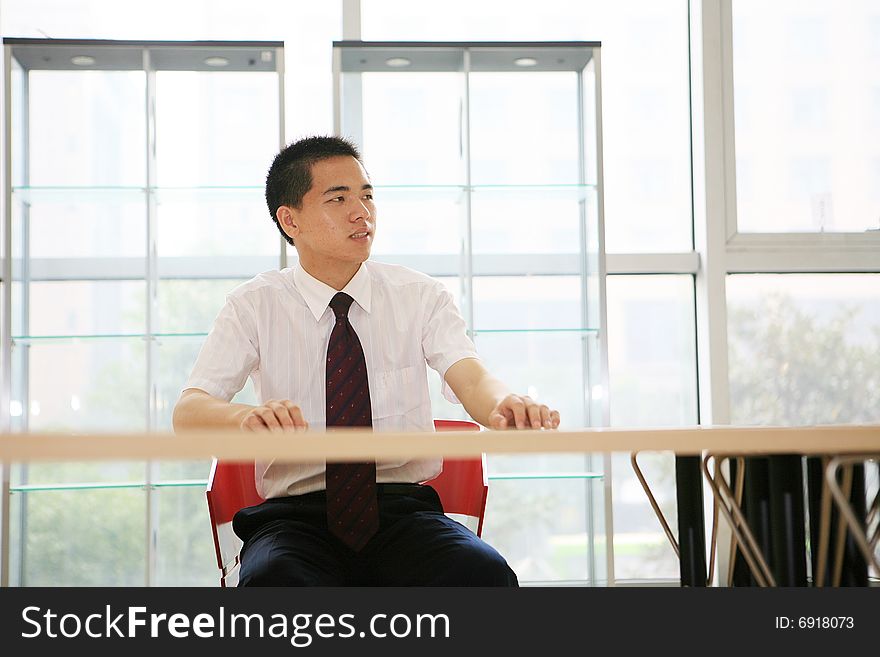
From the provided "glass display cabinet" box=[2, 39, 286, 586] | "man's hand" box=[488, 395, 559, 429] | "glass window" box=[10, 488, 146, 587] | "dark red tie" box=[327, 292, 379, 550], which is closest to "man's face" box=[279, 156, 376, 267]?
"dark red tie" box=[327, 292, 379, 550]

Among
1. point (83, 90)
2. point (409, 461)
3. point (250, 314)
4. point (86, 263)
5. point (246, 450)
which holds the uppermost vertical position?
point (83, 90)

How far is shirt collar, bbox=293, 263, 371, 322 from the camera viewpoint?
91.0 inches

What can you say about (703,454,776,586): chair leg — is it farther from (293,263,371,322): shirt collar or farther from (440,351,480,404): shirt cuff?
(293,263,371,322): shirt collar

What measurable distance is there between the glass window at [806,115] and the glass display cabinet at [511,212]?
89 centimetres

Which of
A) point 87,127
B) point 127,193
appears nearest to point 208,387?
point 127,193

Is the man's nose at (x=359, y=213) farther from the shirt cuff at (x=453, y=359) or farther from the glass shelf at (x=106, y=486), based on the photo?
the glass shelf at (x=106, y=486)

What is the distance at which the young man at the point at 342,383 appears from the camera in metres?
1.88

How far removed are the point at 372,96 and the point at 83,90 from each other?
1061 millimetres

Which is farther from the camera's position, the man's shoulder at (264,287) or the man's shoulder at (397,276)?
the man's shoulder at (397,276)

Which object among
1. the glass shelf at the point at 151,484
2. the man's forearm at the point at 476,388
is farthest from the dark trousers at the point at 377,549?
the glass shelf at the point at 151,484

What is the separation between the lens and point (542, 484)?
11.6 ft

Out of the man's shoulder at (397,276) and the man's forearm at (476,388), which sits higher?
the man's shoulder at (397,276)
